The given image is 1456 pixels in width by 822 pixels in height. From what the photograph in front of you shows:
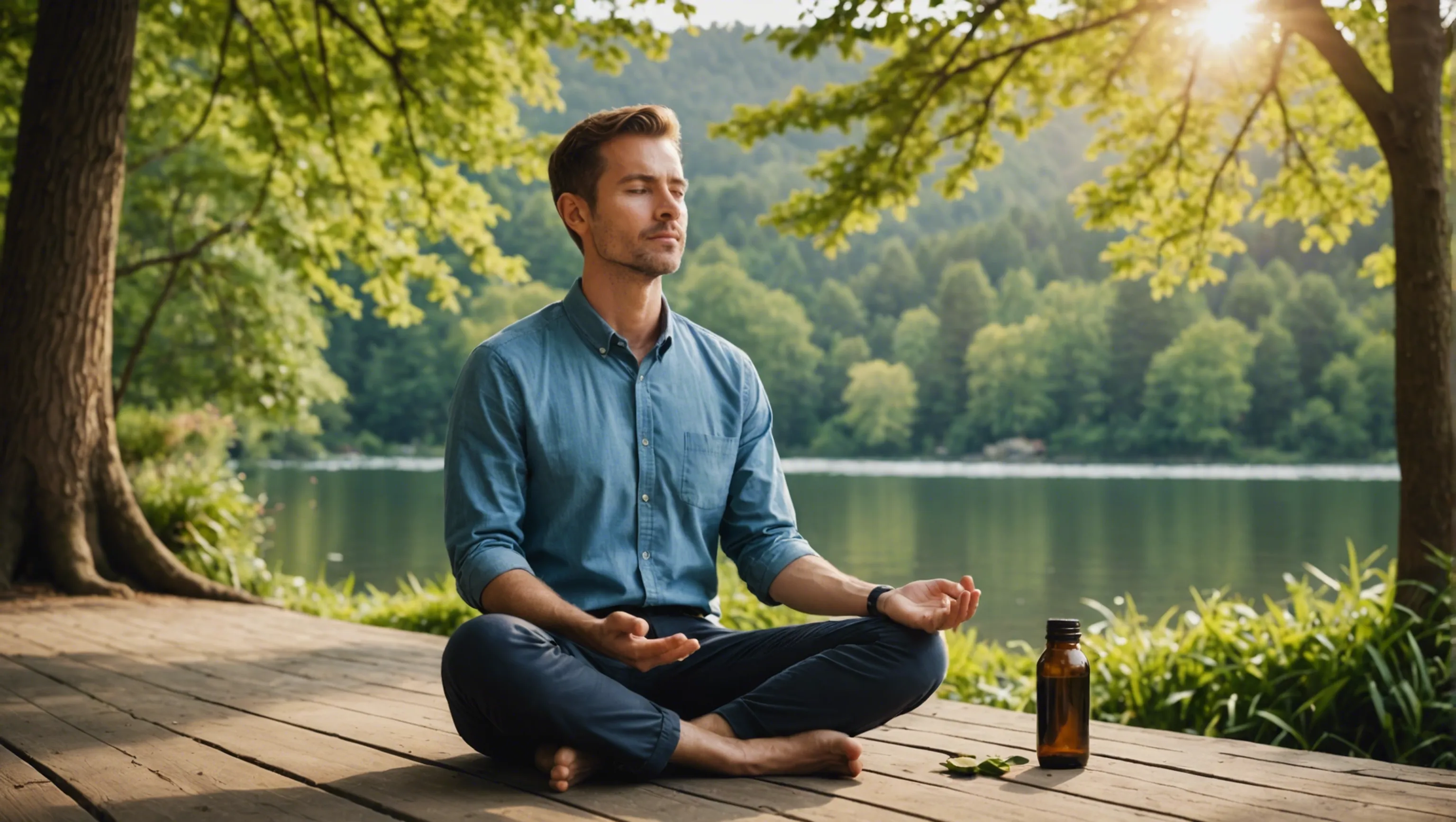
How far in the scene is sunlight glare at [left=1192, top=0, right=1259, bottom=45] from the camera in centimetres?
668

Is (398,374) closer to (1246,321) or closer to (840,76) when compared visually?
(1246,321)

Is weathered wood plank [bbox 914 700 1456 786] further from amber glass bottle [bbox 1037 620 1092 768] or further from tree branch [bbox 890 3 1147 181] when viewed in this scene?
tree branch [bbox 890 3 1147 181]

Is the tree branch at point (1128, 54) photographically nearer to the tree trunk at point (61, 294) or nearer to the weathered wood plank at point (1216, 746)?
the weathered wood plank at point (1216, 746)

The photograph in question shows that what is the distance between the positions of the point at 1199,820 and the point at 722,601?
5750 mm

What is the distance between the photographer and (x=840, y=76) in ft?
348

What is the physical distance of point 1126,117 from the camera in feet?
27.0

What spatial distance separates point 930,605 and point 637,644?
2.21 ft

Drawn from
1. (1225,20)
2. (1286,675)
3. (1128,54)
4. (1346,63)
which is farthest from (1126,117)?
(1286,675)

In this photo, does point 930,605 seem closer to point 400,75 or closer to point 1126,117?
point 1126,117

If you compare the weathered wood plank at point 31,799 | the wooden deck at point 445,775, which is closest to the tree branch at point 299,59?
the wooden deck at point 445,775

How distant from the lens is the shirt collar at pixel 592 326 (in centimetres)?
296

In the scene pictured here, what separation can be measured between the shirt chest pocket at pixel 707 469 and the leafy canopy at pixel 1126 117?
4117 millimetres

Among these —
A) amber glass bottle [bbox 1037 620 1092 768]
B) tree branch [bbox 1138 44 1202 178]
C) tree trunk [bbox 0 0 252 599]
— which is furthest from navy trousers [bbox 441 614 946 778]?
tree branch [bbox 1138 44 1202 178]

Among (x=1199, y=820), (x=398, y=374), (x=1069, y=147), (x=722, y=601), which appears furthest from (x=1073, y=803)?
(x=1069, y=147)
